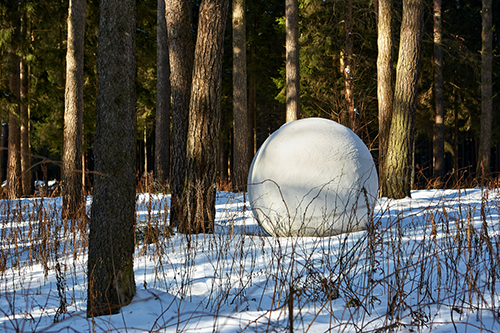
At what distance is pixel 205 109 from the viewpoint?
5789 mm

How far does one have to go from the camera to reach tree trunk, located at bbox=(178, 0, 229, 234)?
575 cm

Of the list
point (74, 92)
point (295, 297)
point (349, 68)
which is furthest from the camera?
point (349, 68)

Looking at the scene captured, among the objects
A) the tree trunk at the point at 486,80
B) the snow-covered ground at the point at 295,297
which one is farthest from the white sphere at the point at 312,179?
the tree trunk at the point at 486,80

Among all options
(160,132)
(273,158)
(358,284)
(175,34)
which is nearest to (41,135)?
(160,132)

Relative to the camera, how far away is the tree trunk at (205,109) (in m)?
5.75

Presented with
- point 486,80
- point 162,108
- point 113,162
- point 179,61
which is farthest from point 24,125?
point 486,80

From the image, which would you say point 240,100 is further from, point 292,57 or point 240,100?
point 292,57

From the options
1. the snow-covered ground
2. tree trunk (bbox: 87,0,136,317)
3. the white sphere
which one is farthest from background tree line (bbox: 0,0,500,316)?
the white sphere

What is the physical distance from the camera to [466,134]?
25.6 m

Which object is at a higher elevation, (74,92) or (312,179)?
(74,92)

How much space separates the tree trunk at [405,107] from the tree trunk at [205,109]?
5073 millimetres

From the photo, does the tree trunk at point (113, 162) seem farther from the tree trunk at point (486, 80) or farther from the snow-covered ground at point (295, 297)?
the tree trunk at point (486, 80)

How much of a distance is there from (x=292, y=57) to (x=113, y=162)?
394 inches

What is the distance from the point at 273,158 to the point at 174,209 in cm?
201
